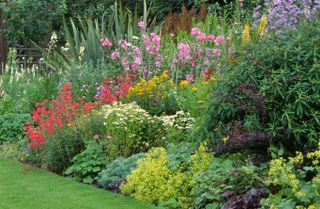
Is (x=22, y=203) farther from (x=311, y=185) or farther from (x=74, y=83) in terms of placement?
(x=74, y=83)

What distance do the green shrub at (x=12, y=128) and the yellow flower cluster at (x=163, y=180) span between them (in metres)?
4.34

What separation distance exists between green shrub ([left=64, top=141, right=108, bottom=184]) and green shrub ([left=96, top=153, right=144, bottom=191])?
0.22 metres

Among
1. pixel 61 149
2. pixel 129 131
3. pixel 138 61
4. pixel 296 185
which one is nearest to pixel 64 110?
pixel 61 149

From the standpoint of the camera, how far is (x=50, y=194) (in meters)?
7.38

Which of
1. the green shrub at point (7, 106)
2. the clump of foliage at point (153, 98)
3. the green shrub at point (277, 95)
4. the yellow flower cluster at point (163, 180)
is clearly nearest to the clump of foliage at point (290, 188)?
the green shrub at point (277, 95)

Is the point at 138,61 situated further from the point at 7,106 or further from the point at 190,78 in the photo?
the point at 7,106

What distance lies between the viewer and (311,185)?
5.61 metres

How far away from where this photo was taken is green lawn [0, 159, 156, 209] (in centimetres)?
682

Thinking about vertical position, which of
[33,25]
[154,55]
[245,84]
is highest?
[245,84]

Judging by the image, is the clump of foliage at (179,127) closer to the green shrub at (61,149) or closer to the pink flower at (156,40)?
the green shrub at (61,149)

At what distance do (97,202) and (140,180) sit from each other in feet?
1.71

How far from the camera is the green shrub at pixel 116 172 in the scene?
7570 mm

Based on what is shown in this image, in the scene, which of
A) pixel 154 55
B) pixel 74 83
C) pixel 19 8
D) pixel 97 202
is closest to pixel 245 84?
pixel 97 202

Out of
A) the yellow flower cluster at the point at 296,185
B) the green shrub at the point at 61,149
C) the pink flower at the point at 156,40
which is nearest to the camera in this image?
the yellow flower cluster at the point at 296,185
